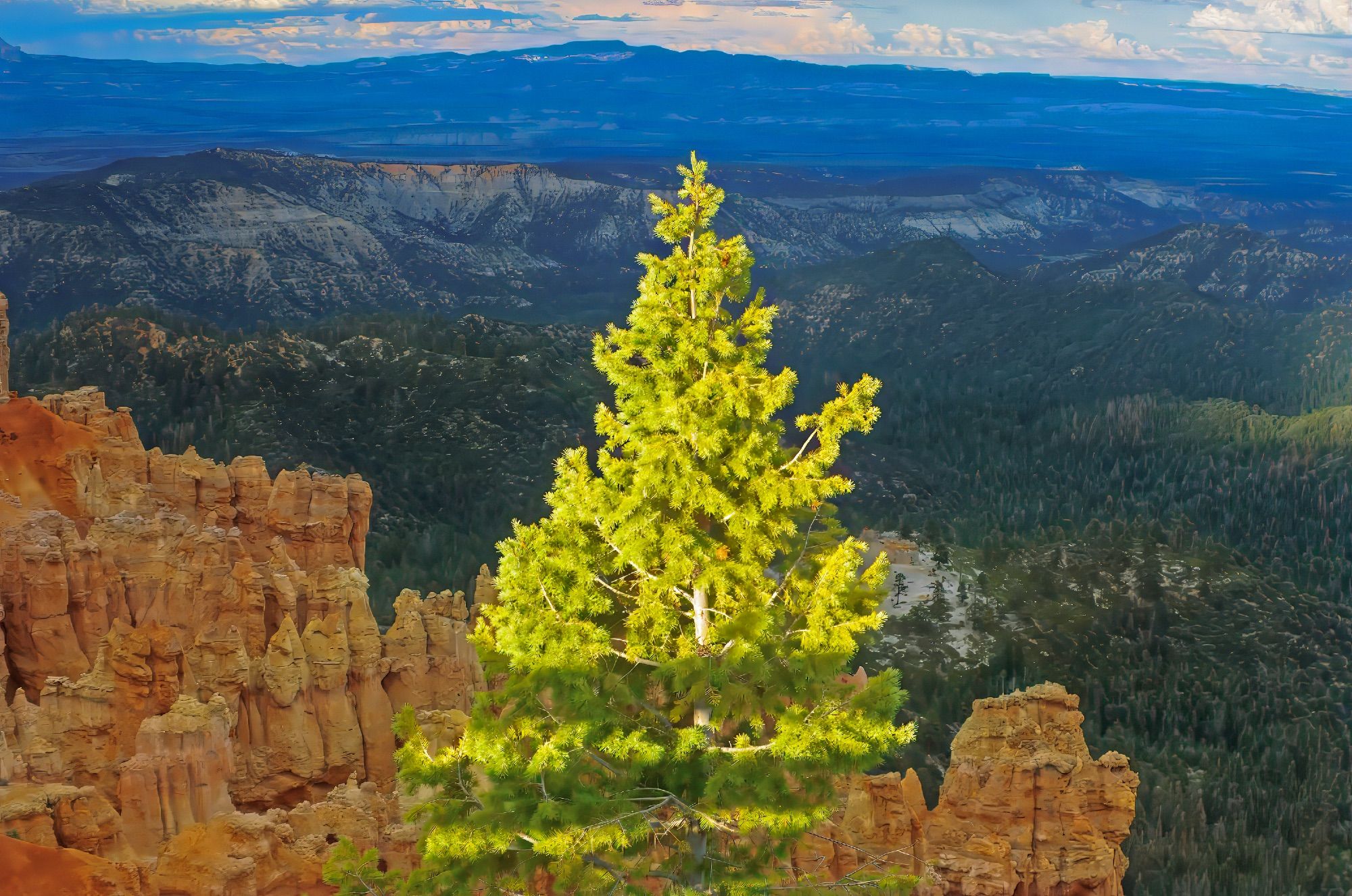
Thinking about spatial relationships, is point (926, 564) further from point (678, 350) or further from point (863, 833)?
point (678, 350)

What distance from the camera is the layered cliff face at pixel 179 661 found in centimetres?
3356

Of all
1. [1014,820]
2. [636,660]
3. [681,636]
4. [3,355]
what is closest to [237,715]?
[3,355]

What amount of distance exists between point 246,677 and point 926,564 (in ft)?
285

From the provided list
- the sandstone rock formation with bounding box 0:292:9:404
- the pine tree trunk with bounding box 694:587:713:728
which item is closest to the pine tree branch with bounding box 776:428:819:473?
the pine tree trunk with bounding box 694:587:713:728

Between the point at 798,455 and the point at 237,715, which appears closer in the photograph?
the point at 798,455

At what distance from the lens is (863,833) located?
35938 mm

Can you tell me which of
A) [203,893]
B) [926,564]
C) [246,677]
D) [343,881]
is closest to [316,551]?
[246,677]

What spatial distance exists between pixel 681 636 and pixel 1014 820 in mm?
17269

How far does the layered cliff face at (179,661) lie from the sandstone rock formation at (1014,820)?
12.1 meters

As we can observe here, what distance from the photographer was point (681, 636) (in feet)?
74.6

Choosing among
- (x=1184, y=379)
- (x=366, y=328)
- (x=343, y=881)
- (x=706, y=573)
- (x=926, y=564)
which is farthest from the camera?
(x=1184, y=379)

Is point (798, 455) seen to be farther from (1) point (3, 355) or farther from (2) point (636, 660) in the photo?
(1) point (3, 355)

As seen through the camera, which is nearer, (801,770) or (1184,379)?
(801,770)

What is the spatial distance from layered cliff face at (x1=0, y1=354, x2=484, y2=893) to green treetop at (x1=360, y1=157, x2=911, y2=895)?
10.00 meters
